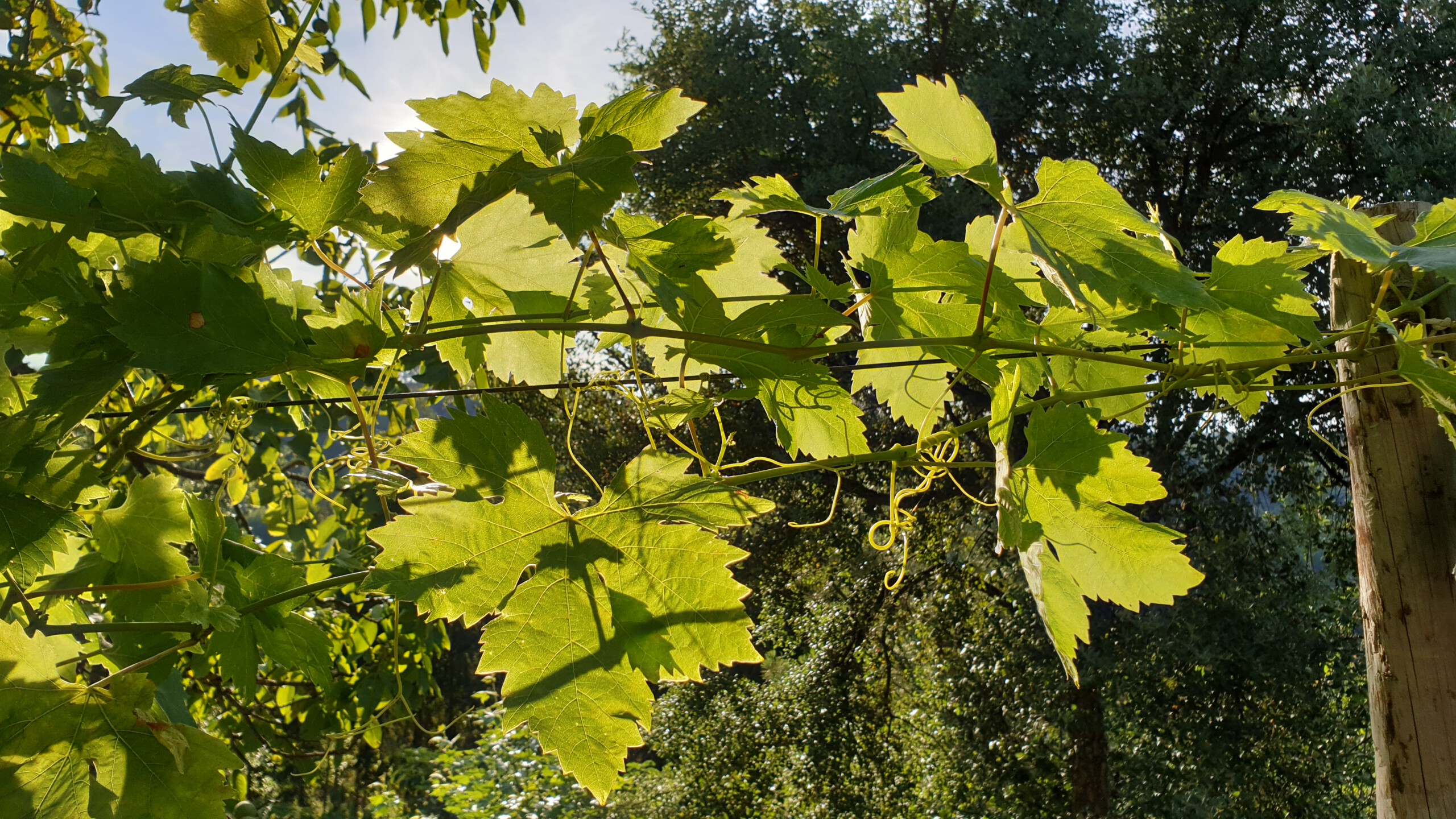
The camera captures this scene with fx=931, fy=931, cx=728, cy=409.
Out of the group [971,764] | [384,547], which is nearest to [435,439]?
[384,547]

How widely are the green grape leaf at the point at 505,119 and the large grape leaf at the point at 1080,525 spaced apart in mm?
338

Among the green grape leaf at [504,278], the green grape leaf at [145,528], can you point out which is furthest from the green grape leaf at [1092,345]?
the green grape leaf at [145,528]

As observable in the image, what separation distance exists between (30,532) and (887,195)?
22.8 inches

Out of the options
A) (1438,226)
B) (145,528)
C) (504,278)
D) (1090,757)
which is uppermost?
(1090,757)

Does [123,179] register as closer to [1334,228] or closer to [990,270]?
[990,270]

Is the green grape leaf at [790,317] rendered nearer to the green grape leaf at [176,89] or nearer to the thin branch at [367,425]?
the thin branch at [367,425]

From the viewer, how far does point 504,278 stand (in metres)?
0.64

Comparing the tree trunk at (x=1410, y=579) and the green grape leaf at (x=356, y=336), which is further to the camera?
the tree trunk at (x=1410, y=579)

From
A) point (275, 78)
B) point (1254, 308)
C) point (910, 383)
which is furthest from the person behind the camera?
point (910, 383)

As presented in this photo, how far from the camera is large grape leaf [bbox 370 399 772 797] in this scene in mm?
529

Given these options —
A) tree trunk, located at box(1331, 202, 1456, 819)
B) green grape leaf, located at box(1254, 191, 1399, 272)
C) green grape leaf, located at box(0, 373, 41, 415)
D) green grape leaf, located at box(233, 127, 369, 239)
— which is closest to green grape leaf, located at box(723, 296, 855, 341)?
green grape leaf, located at box(233, 127, 369, 239)

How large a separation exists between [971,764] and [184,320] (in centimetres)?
628

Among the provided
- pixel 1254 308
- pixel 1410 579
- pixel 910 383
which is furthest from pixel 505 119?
pixel 1410 579

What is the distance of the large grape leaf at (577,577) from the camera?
1.74 ft
